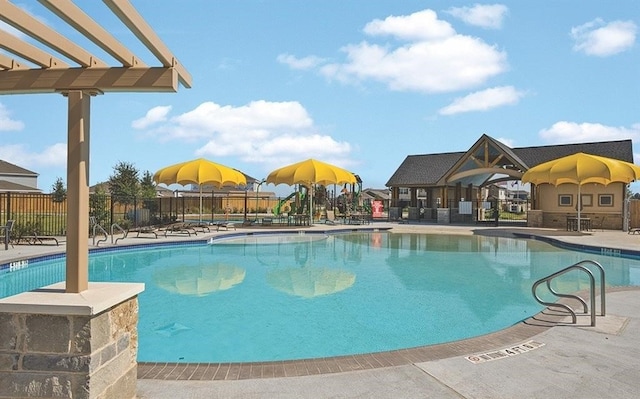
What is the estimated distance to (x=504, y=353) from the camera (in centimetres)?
449

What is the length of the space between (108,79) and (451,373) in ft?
12.5

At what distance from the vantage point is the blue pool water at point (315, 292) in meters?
5.91

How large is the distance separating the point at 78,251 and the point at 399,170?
30.9 m

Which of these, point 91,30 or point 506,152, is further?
point 506,152

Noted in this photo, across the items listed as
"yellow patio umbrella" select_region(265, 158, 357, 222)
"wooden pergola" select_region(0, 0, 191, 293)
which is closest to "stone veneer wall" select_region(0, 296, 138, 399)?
"wooden pergola" select_region(0, 0, 191, 293)

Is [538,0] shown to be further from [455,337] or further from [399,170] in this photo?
[399,170]

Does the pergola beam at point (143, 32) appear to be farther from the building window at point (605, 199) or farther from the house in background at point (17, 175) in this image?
the house in background at point (17, 175)

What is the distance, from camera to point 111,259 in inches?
489

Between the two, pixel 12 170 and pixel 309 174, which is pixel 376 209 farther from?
pixel 12 170

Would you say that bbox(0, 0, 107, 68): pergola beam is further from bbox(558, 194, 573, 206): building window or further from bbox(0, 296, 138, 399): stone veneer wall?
bbox(558, 194, 573, 206): building window

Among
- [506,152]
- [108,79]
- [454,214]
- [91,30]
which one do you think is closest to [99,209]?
[108,79]

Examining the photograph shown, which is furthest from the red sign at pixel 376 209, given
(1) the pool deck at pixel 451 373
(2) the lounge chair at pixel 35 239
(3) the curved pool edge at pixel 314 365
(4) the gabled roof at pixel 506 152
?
(3) the curved pool edge at pixel 314 365

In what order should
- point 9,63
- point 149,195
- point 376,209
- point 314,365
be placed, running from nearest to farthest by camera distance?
point 9,63, point 314,365, point 149,195, point 376,209

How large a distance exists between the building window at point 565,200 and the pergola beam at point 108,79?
82.2 feet
